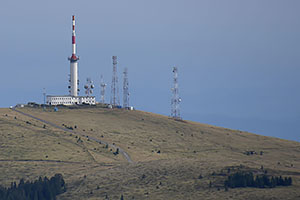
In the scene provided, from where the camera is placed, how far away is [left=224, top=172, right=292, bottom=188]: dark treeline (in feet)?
501

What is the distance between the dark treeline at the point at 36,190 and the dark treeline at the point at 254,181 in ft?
143

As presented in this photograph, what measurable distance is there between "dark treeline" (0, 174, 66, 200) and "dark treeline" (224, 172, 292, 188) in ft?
143

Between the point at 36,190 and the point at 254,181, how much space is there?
54058mm

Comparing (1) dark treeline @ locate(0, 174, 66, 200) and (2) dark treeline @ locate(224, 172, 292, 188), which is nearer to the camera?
(2) dark treeline @ locate(224, 172, 292, 188)

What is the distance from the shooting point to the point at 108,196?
158m

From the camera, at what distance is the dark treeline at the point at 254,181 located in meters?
153

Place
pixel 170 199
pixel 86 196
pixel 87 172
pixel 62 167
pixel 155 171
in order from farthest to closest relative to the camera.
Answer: pixel 62 167 < pixel 87 172 < pixel 155 171 < pixel 86 196 < pixel 170 199

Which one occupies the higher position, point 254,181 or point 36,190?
point 254,181

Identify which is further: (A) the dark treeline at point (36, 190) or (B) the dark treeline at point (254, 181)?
(A) the dark treeline at point (36, 190)

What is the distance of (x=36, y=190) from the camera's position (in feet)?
551

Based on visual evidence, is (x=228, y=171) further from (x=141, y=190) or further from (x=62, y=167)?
(x=62, y=167)

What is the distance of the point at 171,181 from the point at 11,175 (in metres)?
51.0

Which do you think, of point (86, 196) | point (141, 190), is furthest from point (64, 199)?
point (141, 190)

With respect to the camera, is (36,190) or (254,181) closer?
(254,181)
